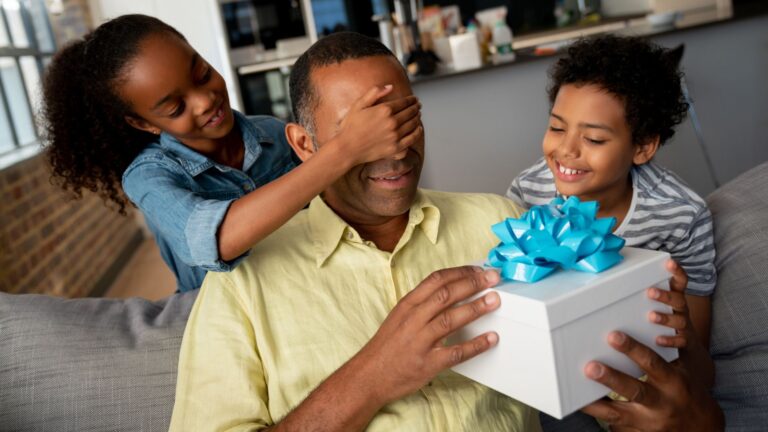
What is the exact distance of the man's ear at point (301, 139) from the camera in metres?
1.38

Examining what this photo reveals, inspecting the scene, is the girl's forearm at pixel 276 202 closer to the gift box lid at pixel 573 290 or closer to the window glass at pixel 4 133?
the gift box lid at pixel 573 290

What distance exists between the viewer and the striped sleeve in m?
1.69

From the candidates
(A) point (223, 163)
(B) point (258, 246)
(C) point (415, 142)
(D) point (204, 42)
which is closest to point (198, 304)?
(B) point (258, 246)

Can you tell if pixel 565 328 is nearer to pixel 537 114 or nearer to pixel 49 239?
pixel 537 114

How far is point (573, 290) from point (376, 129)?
1.42ft

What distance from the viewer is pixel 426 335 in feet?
3.31

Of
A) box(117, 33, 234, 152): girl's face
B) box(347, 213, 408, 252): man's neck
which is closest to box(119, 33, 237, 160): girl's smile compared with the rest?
box(117, 33, 234, 152): girl's face

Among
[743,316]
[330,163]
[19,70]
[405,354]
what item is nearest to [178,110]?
[330,163]

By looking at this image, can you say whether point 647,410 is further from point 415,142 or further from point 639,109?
point 639,109

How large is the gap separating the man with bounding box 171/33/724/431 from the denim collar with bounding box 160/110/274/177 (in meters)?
0.44

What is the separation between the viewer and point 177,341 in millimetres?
1493

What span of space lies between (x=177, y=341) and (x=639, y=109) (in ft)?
4.30

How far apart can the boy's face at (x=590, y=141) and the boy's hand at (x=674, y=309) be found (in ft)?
2.82

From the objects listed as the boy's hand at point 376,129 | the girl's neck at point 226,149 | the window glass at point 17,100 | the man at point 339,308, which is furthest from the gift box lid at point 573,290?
the window glass at point 17,100
